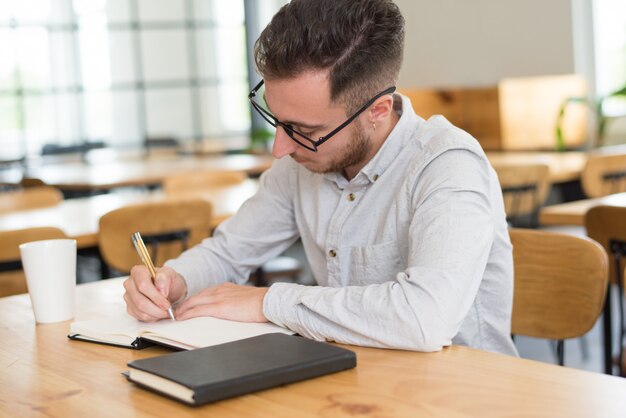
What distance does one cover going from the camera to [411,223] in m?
1.53

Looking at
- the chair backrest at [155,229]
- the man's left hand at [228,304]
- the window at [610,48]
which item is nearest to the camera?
the man's left hand at [228,304]

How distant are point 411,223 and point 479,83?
6.63 m

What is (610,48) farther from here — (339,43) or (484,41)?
(339,43)

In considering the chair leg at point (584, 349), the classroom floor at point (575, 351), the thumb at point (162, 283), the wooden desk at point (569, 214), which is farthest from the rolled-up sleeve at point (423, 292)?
the chair leg at point (584, 349)

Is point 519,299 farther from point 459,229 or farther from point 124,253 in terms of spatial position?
point 124,253

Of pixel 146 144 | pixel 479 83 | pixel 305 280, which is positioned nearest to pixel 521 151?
pixel 479 83

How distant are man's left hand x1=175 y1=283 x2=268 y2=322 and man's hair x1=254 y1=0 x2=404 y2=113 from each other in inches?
14.1

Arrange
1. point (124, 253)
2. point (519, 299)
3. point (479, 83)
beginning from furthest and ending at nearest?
1. point (479, 83)
2. point (124, 253)
3. point (519, 299)

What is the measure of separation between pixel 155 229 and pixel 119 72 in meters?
7.68

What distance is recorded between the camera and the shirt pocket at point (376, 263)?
5.49 ft

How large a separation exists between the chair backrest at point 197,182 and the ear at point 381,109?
282 cm

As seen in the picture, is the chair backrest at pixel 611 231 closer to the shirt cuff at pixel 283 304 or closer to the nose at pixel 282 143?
the nose at pixel 282 143

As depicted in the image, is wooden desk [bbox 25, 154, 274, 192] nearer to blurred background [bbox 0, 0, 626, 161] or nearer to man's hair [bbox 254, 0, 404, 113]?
blurred background [bbox 0, 0, 626, 161]

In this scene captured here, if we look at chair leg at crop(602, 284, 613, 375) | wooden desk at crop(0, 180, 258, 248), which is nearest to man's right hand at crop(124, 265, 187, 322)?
chair leg at crop(602, 284, 613, 375)
